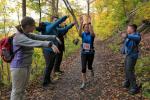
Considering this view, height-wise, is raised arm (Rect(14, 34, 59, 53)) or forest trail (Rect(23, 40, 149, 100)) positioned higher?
raised arm (Rect(14, 34, 59, 53))

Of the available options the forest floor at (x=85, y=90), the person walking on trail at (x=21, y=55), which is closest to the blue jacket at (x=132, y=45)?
the forest floor at (x=85, y=90)

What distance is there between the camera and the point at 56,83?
1009 centimetres

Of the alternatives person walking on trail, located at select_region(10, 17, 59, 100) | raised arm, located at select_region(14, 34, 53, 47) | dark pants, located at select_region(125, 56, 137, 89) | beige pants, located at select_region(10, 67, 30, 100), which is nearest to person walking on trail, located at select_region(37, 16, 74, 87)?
dark pants, located at select_region(125, 56, 137, 89)

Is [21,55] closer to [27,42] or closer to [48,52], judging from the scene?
[27,42]

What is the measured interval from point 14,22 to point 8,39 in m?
24.9

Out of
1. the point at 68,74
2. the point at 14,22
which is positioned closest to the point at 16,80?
the point at 68,74

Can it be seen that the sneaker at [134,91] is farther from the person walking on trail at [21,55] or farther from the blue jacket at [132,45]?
the person walking on trail at [21,55]

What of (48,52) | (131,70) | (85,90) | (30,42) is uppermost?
(30,42)

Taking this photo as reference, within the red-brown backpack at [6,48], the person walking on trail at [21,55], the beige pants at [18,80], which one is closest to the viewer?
the person walking on trail at [21,55]

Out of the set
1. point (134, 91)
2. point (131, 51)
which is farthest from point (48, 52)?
point (134, 91)

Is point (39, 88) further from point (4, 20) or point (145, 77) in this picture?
point (4, 20)

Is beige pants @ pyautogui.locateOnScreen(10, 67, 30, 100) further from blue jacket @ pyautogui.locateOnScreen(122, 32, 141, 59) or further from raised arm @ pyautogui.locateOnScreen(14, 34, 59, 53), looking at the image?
blue jacket @ pyautogui.locateOnScreen(122, 32, 141, 59)

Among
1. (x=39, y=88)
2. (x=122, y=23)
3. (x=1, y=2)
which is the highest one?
(x=1, y=2)

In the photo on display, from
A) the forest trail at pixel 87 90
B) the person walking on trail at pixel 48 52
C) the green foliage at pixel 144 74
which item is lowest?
the forest trail at pixel 87 90
